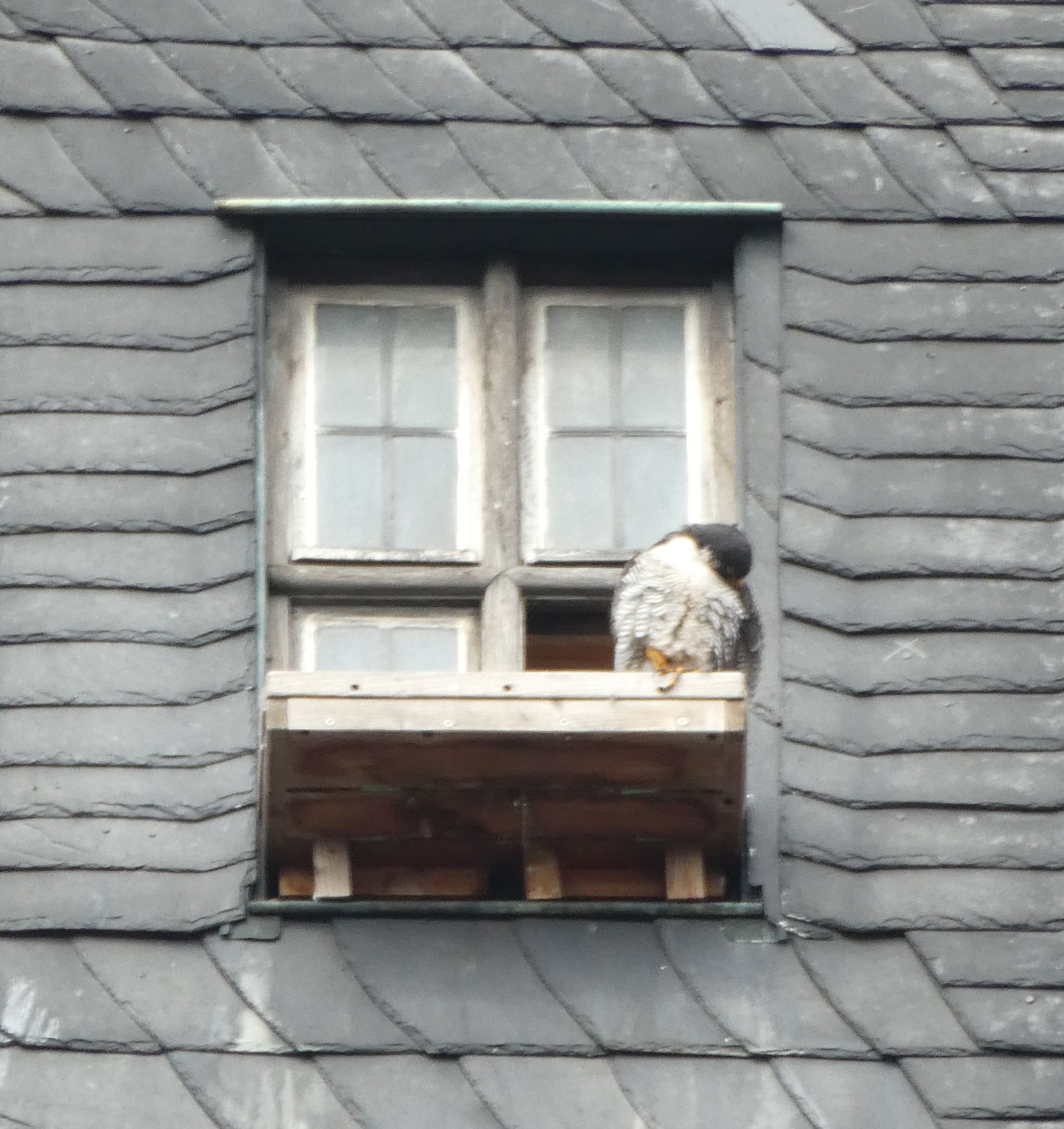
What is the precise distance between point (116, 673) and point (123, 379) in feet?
2.39

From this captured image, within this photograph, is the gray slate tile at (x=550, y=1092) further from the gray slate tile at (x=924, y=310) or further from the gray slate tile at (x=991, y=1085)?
the gray slate tile at (x=924, y=310)

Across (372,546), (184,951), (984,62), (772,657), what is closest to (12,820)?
(184,951)

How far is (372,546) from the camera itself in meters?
8.16

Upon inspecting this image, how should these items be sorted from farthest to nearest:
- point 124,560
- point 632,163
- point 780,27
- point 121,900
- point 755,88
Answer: point 780,27
point 755,88
point 632,163
point 124,560
point 121,900

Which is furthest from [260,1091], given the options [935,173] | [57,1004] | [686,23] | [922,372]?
[686,23]

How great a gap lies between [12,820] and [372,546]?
3.86ft

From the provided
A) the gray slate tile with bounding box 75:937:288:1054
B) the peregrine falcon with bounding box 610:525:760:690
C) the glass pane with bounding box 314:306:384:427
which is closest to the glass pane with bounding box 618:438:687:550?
the peregrine falcon with bounding box 610:525:760:690

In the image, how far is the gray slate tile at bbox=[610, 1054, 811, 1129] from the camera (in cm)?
711

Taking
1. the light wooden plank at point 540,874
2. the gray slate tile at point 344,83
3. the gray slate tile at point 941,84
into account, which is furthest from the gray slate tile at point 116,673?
the gray slate tile at point 941,84

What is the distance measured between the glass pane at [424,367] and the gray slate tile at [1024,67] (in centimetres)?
141

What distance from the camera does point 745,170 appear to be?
327 inches

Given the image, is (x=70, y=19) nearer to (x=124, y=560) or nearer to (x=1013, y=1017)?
(x=124, y=560)

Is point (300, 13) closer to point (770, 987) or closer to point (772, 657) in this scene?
point (772, 657)

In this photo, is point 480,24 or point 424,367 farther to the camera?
point 480,24
